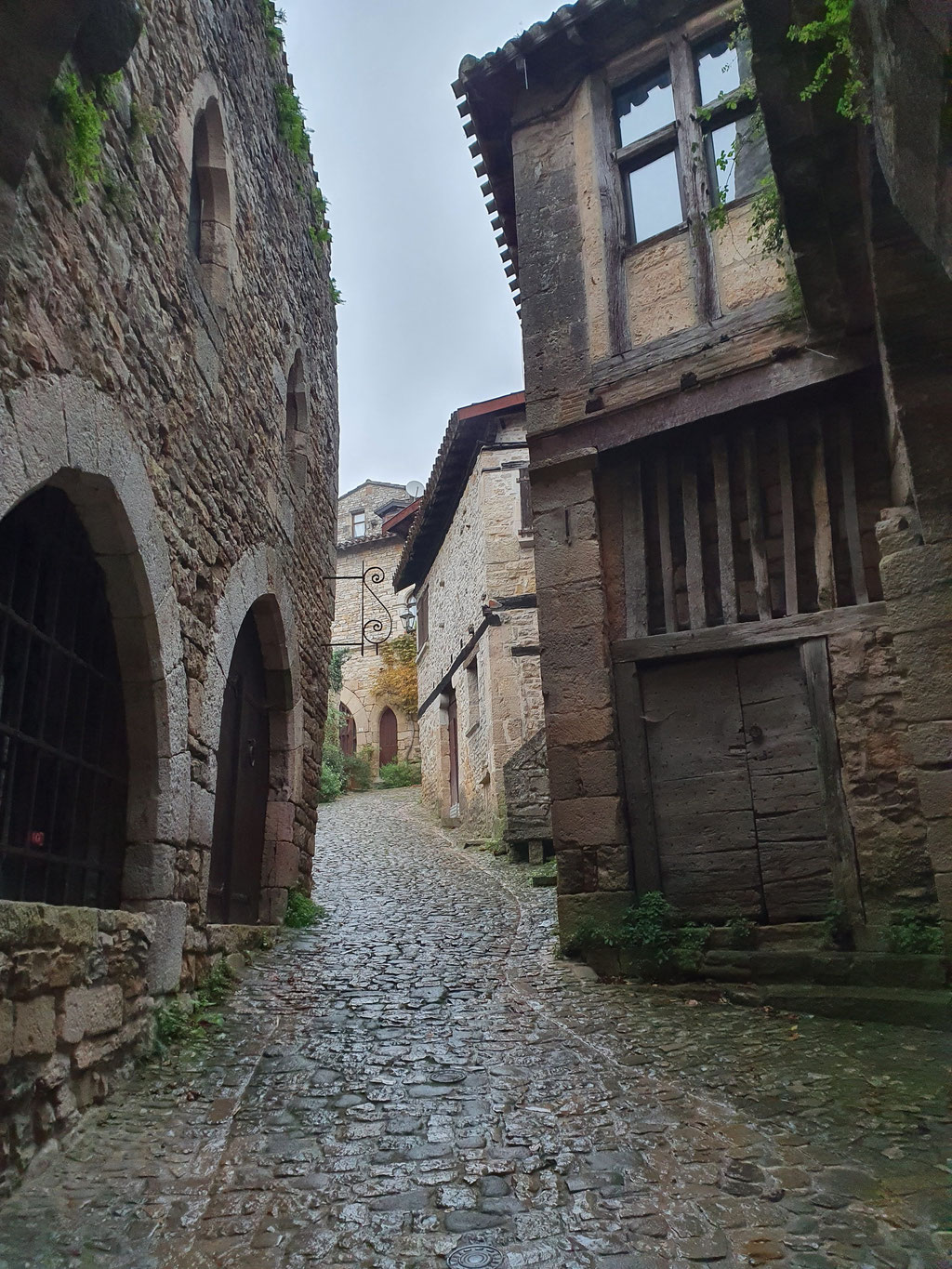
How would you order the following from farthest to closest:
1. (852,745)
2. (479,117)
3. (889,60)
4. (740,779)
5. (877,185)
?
(479,117) < (740,779) < (852,745) < (877,185) < (889,60)

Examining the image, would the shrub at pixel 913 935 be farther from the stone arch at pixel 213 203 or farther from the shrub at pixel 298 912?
the stone arch at pixel 213 203

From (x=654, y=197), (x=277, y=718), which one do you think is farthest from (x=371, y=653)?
(x=654, y=197)

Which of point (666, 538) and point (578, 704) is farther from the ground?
point (666, 538)

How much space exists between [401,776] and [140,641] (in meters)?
17.5

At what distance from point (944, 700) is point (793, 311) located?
2563 millimetres

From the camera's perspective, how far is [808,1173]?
8.79 ft

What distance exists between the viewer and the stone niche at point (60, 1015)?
275 centimetres

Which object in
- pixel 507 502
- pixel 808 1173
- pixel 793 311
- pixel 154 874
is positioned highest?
pixel 507 502

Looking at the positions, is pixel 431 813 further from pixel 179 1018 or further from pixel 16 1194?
pixel 16 1194

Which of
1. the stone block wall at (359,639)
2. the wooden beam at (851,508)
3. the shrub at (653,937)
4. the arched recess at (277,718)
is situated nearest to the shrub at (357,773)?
the stone block wall at (359,639)

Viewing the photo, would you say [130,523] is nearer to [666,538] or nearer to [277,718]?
[277,718]

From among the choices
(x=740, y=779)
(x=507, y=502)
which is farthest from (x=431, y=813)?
(x=740, y=779)

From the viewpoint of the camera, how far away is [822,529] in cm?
536

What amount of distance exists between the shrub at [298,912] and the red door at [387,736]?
1629 centimetres
